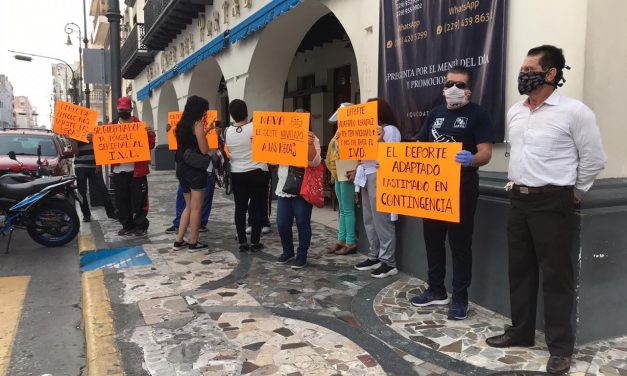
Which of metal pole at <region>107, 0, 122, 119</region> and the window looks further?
the window

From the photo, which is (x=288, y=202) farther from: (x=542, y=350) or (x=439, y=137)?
(x=542, y=350)

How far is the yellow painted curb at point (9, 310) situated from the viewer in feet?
12.3

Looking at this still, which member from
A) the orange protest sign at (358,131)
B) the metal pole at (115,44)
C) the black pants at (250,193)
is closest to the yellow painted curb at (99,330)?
the black pants at (250,193)

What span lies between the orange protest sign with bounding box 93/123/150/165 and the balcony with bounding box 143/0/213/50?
6310 millimetres

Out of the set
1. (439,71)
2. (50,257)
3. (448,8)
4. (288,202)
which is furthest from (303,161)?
(50,257)

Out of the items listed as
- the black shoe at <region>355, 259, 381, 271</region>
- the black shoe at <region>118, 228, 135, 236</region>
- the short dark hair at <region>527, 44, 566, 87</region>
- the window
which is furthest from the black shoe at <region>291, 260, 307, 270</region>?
the window

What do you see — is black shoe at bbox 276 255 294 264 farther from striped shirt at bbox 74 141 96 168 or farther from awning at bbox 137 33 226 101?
awning at bbox 137 33 226 101

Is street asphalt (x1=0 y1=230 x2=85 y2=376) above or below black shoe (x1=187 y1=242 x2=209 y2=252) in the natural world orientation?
below

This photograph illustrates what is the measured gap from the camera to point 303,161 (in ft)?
17.0

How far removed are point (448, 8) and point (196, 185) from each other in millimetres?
3471

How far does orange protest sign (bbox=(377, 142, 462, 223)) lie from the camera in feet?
12.1

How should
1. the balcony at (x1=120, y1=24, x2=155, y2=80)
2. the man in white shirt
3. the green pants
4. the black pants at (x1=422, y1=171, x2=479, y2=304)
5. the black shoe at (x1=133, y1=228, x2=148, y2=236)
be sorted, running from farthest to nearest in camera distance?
the balcony at (x1=120, y1=24, x2=155, y2=80)
the black shoe at (x1=133, y1=228, x2=148, y2=236)
the green pants
the black pants at (x1=422, y1=171, x2=479, y2=304)
the man in white shirt

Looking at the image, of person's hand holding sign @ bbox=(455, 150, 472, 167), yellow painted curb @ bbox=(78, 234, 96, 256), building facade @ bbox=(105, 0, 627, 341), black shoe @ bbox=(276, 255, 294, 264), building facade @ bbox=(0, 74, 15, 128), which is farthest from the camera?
building facade @ bbox=(0, 74, 15, 128)

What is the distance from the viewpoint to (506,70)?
4.05 meters
